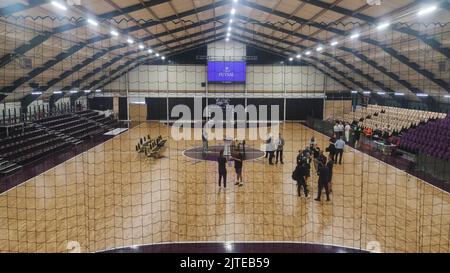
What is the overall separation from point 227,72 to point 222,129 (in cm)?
356

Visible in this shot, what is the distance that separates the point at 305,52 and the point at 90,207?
46.6ft

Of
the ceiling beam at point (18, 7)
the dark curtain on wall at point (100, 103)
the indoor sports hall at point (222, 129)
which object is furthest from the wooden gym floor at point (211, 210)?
the dark curtain on wall at point (100, 103)

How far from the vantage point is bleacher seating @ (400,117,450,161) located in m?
11.0

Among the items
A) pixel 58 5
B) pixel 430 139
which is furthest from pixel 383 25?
pixel 58 5

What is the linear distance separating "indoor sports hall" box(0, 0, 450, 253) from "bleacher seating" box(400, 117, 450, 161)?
0.09 meters

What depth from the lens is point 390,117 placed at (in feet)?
57.6

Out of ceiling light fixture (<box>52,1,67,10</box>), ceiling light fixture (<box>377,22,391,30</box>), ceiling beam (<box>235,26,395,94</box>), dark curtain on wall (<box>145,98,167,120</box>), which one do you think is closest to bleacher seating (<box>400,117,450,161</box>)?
ceiling light fixture (<box>377,22,391,30</box>)

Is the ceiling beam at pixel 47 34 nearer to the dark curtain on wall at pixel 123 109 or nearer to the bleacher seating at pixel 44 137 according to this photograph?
the bleacher seating at pixel 44 137

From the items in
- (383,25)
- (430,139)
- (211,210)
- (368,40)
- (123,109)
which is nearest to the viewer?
(211,210)

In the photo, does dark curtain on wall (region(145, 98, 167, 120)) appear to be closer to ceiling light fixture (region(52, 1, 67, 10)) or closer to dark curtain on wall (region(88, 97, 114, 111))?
dark curtain on wall (region(88, 97, 114, 111))

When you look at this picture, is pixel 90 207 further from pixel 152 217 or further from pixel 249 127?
pixel 249 127

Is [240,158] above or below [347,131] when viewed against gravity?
below

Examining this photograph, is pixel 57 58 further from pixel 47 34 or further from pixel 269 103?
pixel 269 103

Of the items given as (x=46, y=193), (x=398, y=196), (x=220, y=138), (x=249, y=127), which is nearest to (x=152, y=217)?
(x=46, y=193)
